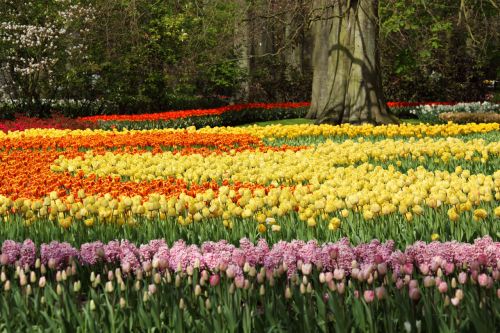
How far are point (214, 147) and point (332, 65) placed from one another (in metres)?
7.19

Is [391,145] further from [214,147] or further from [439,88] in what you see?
[439,88]

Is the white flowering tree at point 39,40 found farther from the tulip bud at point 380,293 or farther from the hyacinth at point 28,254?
the tulip bud at point 380,293

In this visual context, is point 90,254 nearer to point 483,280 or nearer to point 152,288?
point 152,288

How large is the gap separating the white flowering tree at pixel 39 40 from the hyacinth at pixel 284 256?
2114 cm

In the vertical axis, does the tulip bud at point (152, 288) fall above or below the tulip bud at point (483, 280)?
below

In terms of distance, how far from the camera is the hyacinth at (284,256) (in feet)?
11.7

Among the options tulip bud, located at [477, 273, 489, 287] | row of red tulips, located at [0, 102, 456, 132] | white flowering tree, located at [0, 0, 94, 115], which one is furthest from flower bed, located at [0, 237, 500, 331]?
white flowering tree, located at [0, 0, 94, 115]

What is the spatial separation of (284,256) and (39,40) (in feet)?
74.8

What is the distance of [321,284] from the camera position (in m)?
3.61

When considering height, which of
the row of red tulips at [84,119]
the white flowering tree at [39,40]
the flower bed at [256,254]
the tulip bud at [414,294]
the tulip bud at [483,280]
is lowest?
the row of red tulips at [84,119]

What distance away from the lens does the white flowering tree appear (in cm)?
2495

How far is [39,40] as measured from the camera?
24.8m

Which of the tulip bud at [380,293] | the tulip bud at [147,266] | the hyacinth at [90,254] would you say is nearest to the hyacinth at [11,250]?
the hyacinth at [90,254]

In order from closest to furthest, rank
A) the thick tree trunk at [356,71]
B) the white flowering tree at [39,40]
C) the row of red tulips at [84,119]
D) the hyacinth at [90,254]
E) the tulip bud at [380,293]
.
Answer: the tulip bud at [380,293] < the hyacinth at [90,254] < the thick tree trunk at [356,71] < the row of red tulips at [84,119] < the white flowering tree at [39,40]
